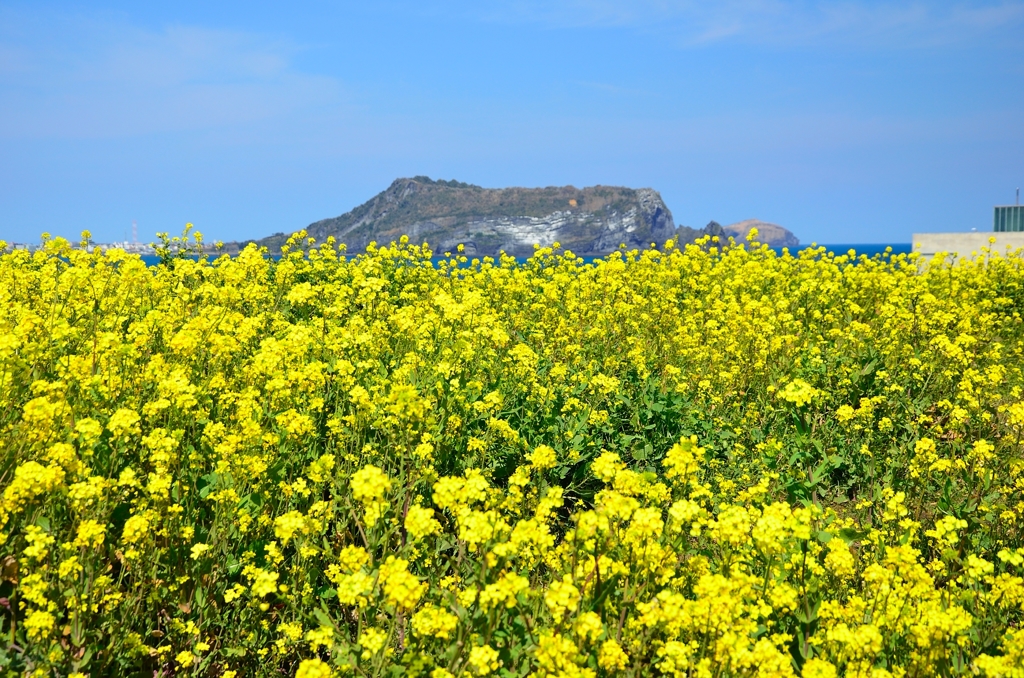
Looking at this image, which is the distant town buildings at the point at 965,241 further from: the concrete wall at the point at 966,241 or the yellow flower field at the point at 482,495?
the yellow flower field at the point at 482,495

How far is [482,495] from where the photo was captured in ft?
8.66

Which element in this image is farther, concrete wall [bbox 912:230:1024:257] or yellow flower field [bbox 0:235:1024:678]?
concrete wall [bbox 912:230:1024:257]

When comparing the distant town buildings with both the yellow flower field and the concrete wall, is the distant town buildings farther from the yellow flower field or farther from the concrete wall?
the yellow flower field

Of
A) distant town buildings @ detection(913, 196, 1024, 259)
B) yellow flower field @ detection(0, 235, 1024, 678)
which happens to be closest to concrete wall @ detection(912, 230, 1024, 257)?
distant town buildings @ detection(913, 196, 1024, 259)

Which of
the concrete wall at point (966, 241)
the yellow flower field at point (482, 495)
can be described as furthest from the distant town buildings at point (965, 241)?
the yellow flower field at point (482, 495)

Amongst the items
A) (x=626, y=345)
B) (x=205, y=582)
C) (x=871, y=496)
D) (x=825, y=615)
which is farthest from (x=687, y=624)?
(x=626, y=345)

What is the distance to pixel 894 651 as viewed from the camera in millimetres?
2846

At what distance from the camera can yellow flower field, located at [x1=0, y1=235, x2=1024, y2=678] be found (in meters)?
2.66

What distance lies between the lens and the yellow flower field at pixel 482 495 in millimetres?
2658

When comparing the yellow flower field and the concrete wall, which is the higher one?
the concrete wall

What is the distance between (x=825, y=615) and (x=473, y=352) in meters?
3.13

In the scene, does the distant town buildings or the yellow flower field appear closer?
the yellow flower field

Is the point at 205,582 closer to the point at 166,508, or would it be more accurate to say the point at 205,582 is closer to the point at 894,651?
the point at 166,508

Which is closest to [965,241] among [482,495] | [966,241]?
[966,241]
